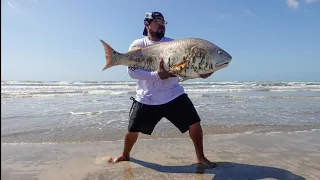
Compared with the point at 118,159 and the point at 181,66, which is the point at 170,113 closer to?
the point at 118,159

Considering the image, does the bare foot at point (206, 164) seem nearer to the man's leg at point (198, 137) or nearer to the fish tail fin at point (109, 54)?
the man's leg at point (198, 137)

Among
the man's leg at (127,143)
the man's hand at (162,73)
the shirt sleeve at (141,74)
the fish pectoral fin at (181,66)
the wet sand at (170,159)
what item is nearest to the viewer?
the fish pectoral fin at (181,66)

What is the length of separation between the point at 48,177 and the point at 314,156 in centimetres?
406

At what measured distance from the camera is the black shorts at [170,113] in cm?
467

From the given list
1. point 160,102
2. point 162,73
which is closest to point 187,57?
point 162,73

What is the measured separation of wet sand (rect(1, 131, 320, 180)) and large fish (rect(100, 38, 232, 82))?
1495mm

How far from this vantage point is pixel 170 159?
5184 mm

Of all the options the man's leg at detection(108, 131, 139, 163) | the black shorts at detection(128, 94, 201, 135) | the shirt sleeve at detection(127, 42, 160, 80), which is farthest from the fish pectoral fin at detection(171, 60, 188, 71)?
the man's leg at detection(108, 131, 139, 163)

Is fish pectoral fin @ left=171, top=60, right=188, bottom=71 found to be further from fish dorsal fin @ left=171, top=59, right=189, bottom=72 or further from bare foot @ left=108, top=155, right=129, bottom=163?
bare foot @ left=108, top=155, right=129, bottom=163

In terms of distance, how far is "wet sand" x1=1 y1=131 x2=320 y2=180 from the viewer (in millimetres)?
4430

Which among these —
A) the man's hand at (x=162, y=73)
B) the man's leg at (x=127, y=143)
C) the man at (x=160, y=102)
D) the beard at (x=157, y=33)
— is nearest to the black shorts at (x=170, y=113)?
the man at (x=160, y=102)

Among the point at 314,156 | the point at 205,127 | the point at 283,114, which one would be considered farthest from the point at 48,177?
the point at 283,114

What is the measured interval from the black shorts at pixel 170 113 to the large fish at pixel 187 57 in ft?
2.63

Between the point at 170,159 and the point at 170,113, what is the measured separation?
0.89 metres
